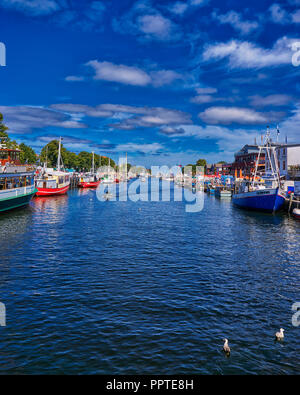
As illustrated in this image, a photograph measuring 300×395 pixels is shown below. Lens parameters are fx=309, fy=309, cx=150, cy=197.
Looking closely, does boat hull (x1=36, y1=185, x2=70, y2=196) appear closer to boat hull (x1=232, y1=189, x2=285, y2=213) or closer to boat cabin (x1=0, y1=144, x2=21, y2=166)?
boat cabin (x1=0, y1=144, x2=21, y2=166)

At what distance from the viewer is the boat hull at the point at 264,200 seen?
6384 cm

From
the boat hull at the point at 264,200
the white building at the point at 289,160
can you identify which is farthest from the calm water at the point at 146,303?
the white building at the point at 289,160

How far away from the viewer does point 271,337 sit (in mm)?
15773

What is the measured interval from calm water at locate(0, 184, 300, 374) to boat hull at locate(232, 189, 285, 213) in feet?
82.5

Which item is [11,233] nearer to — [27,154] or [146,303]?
[146,303]

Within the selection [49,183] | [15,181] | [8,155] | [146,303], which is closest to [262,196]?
[15,181]

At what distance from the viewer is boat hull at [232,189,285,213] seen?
6384 cm

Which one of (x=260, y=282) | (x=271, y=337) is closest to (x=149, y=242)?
(x=260, y=282)

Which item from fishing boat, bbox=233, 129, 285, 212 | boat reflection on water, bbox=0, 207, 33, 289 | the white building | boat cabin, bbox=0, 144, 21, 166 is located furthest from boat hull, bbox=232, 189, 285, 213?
boat cabin, bbox=0, 144, 21, 166

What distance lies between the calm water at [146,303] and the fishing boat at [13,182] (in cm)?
1677

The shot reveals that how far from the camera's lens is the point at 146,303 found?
19.6m

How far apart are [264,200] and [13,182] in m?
50.9
